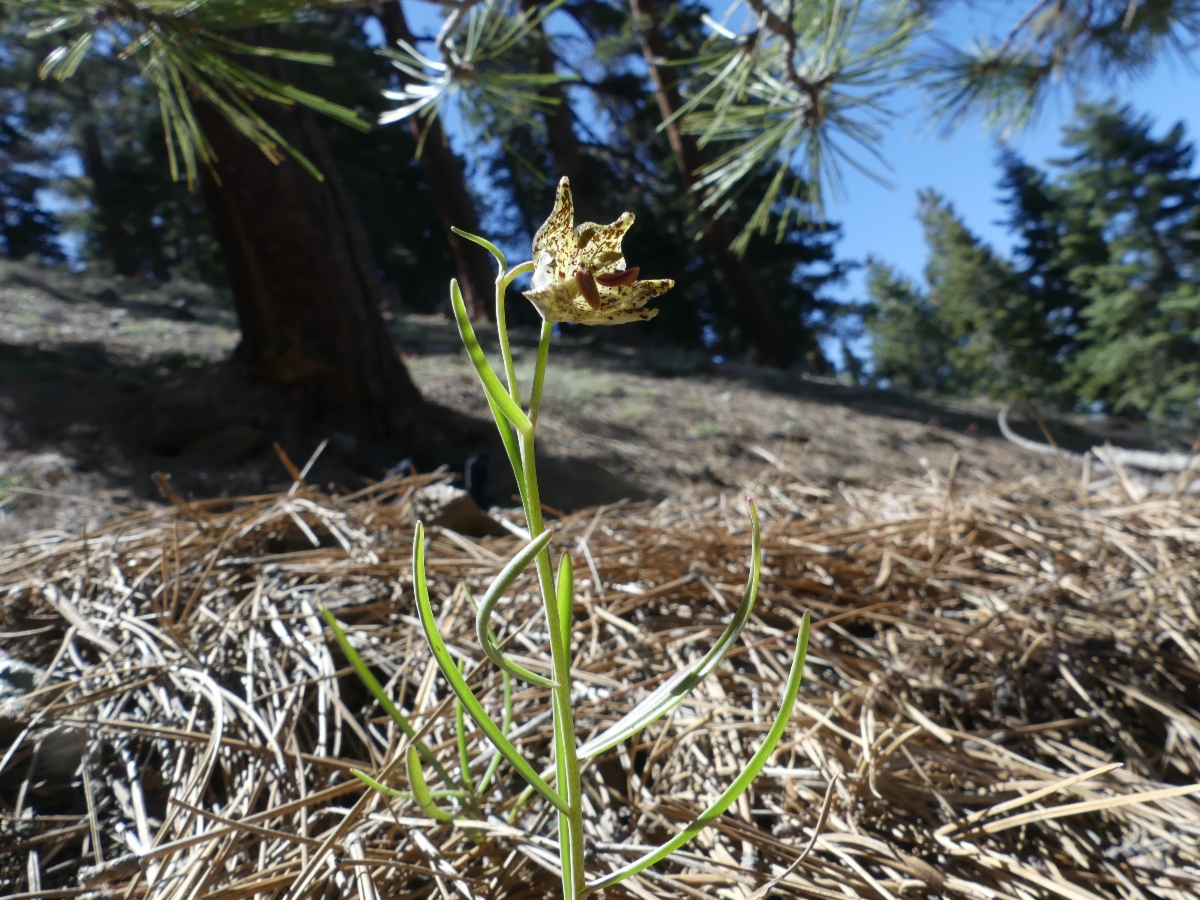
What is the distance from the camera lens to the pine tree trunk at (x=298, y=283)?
8.55 feet

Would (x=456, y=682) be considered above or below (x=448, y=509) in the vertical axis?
above

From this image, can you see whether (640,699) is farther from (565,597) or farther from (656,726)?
(565,597)

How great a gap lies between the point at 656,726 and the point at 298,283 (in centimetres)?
252

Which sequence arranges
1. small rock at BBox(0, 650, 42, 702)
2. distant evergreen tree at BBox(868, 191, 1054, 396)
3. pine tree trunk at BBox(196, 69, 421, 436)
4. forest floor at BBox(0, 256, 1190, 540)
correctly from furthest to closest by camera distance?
distant evergreen tree at BBox(868, 191, 1054, 396) → pine tree trunk at BBox(196, 69, 421, 436) → forest floor at BBox(0, 256, 1190, 540) → small rock at BBox(0, 650, 42, 702)

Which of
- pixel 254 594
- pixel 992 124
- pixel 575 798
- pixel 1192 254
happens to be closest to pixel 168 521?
pixel 254 594

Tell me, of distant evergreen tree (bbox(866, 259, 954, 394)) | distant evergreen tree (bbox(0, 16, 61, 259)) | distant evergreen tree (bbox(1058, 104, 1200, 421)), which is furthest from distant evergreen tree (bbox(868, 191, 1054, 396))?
distant evergreen tree (bbox(0, 16, 61, 259))

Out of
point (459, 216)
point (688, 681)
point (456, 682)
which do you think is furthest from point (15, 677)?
point (459, 216)

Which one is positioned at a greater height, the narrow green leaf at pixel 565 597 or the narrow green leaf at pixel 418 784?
the narrow green leaf at pixel 565 597

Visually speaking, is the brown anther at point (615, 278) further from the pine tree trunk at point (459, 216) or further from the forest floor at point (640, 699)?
the pine tree trunk at point (459, 216)

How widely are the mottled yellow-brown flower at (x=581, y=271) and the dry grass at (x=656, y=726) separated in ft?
1.22

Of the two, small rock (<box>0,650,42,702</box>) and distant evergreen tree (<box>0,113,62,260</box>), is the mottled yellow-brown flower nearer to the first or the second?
small rock (<box>0,650,42,702</box>)

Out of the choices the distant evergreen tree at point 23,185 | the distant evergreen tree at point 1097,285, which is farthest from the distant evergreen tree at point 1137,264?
the distant evergreen tree at point 23,185

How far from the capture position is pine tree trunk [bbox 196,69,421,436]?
103 inches

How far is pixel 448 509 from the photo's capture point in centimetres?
122
